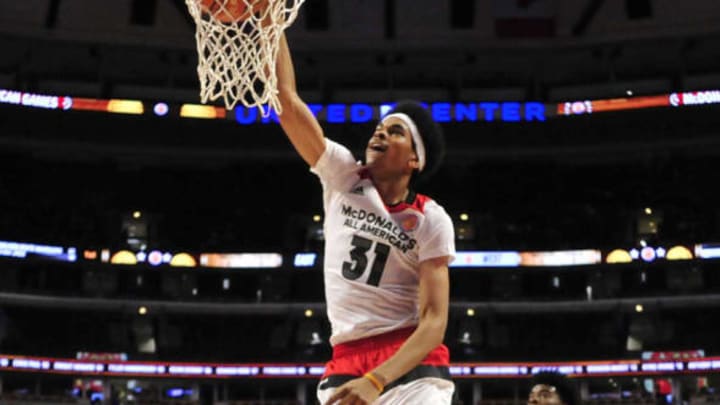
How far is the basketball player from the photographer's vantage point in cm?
366

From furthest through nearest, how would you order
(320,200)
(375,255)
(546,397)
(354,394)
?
(320,200), (546,397), (375,255), (354,394)

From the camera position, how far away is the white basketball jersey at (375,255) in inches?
147

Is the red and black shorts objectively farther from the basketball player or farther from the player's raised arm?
the player's raised arm

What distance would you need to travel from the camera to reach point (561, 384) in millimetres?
5664

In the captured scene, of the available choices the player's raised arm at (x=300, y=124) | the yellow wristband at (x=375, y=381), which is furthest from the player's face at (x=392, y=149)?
the yellow wristband at (x=375, y=381)

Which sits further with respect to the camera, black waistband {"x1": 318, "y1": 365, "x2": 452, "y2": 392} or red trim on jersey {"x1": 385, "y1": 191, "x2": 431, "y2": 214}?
red trim on jersey {"x1": 385, "y1": 191, "x2": 431, "y2": 214}

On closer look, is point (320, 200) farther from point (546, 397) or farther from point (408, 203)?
point (408, 203)

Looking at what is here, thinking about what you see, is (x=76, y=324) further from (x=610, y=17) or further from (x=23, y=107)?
(x=610, y=17)

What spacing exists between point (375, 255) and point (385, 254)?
0.04 m

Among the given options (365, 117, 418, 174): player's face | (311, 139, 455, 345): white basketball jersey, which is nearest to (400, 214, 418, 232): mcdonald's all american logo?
(311, 139, 455, 345): white basketball jersey

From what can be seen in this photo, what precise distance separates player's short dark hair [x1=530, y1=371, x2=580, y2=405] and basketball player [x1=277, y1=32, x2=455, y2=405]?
2.04 metres

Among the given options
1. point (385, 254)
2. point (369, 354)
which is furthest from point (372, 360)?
point (385, 254)

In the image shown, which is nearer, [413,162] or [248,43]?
[413,162]

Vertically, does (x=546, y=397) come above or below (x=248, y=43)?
below
